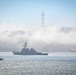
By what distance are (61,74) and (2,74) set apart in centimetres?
1937

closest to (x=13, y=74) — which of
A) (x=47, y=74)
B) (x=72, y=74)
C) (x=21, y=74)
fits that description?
(x=21, y=74)

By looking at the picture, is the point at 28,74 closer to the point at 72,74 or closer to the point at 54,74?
the point at 54,74

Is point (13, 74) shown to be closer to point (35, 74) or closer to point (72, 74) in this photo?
point (35, 74)

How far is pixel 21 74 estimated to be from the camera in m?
89.9

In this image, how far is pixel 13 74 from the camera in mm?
89938

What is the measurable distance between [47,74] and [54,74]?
107 inches

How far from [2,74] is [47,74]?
14.6m

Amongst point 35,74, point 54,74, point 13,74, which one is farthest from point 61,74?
point 13,74

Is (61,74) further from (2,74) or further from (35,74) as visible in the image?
(2,74)

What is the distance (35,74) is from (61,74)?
865 centimetres

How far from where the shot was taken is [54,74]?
298 ft

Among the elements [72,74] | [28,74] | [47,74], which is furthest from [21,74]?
[72,74]

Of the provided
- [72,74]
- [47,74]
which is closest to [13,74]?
[47,74]

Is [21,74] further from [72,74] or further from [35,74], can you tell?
[72,74]
